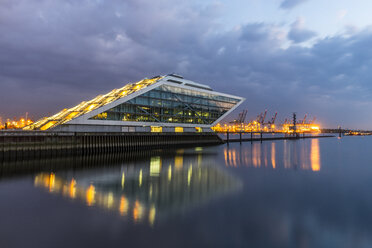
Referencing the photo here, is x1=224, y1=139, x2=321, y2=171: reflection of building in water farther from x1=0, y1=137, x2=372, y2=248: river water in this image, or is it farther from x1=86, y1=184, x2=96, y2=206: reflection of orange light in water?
x1=86, y1=184, x2=96, y2=206: reflection of orange light in water

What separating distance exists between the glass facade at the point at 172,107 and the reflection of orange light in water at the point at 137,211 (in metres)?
37.9

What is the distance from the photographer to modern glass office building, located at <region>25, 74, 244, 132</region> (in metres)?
48.7

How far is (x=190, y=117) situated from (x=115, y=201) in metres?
53.2

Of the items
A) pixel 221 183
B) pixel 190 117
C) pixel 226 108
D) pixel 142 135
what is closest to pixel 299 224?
pixel 221 183

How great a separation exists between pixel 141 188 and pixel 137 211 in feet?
18.2

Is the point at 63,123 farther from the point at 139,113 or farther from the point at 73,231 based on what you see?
the point at 73,231

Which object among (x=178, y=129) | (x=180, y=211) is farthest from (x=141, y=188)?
(x=178, y=129)

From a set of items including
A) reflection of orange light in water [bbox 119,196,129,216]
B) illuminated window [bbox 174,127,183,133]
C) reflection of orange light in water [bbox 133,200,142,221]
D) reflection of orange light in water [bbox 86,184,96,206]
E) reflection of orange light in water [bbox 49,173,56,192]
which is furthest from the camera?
illuminated window [bbox 174,127,183,133]

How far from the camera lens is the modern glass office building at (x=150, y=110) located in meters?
48.7

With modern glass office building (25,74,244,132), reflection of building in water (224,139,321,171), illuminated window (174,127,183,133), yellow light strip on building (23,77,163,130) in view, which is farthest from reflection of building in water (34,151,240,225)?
illuminated window (174,127,183,133)

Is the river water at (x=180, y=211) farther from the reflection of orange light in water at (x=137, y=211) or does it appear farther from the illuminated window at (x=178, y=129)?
the illuminated window at (x=178, y=129)

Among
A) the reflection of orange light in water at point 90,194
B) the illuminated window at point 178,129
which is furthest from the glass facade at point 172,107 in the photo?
the reflection of orange light in water at point 90,194

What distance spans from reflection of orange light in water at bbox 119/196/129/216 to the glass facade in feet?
120

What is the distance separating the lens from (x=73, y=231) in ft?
35.3
